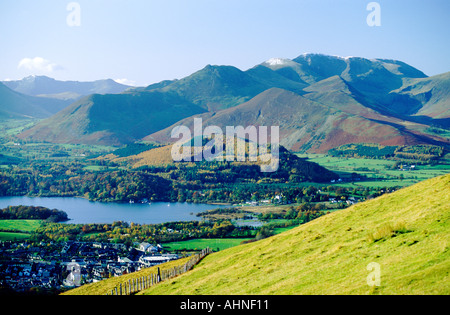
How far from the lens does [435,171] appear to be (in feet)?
445

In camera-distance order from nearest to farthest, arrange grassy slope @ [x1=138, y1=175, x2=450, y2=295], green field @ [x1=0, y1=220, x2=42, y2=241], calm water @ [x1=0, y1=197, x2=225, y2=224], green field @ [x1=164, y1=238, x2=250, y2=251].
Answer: grassy slope @ [x1=138, y1=175, x2=450, y2=295] → green field @ [x1=164, y1=238, x2=250, y2=251] → green field @ [x1=0, y1=220, x2=42, y2=241] → calm water @ [x1=0, y1=197, x2=225, y2=224]

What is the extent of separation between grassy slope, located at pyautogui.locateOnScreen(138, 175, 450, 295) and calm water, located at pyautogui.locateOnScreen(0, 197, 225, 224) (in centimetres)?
5785

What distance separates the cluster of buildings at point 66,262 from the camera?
128 ft

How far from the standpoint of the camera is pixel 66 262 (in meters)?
47.1

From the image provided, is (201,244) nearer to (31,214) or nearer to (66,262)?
(66,262)

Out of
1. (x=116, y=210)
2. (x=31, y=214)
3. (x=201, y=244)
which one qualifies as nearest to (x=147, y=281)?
(x=201, y=244)

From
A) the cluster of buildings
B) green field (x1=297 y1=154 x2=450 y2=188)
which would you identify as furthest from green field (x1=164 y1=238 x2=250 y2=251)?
green field (x1=297 y1=154 x2=450 y2=188)

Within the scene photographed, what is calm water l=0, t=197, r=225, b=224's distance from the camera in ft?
271

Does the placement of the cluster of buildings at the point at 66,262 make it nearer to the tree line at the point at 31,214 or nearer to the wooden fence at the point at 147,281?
the wooden fence at the point at 147,281

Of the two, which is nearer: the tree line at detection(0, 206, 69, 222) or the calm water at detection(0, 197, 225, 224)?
the tree line at detection(0, 206, 69, 222)

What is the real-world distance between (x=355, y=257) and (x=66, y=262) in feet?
120

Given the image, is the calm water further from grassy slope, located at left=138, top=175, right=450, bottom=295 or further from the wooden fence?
grassy slope, located at left=138, top=175, right=450, bottom=295
